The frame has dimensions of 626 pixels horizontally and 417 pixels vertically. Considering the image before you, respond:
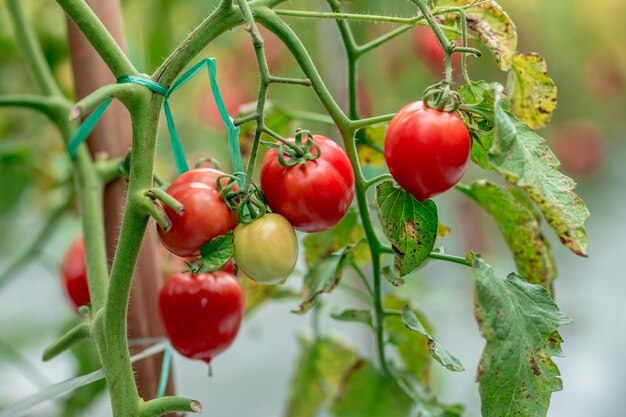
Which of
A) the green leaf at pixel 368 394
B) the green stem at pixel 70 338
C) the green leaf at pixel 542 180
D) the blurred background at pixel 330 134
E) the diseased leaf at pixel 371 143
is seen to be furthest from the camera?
the blurred background at pixel 330 134

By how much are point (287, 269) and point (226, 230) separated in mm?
44

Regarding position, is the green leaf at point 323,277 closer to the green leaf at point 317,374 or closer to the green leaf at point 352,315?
the green leaf at point 352,315

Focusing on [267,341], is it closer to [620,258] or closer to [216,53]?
[216,53]

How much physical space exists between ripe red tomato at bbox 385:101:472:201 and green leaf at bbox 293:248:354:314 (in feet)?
0.39

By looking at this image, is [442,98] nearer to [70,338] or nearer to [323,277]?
[323,277]

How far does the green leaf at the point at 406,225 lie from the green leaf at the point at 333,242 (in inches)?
6.5

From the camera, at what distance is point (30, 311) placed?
1.64 meters

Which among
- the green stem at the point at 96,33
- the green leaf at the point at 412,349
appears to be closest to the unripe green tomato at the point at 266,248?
the green stem at the point at 96,33

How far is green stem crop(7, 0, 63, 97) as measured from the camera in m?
0.70

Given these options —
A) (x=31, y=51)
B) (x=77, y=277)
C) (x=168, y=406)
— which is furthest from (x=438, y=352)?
(x=31, y=51)

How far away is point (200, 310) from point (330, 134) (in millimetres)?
835

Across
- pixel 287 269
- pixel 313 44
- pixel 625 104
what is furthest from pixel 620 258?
pixel 287 269

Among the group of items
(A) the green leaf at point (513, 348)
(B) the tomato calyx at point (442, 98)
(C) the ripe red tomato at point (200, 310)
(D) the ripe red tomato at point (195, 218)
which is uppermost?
(B) the tomato calyx at point (442, 98)

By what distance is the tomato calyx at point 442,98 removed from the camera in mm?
389
